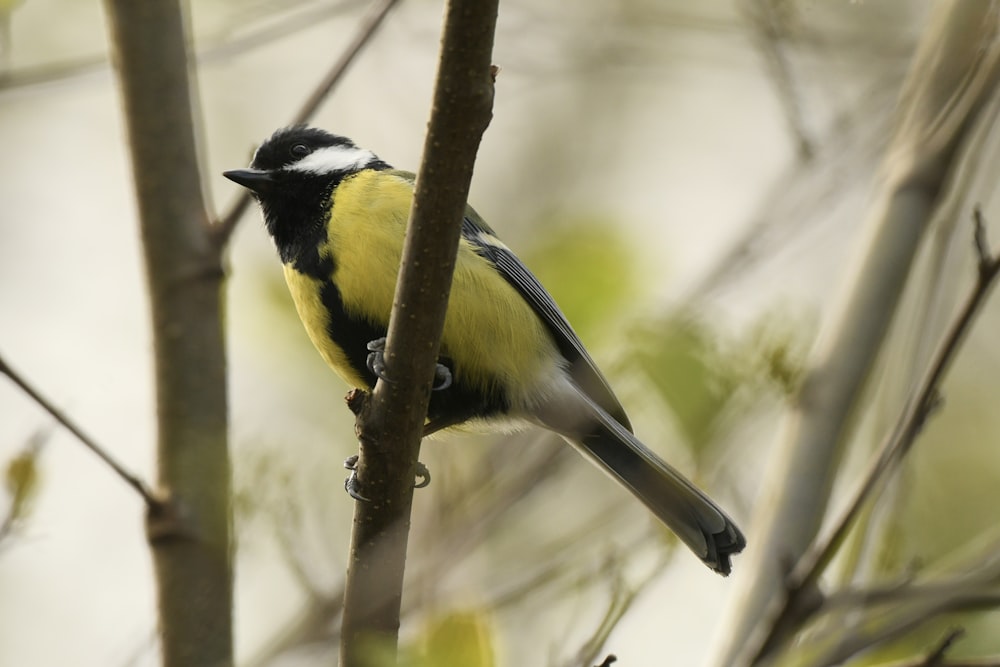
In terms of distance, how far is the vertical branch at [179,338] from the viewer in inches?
95.3

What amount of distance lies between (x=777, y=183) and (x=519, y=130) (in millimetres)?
4267

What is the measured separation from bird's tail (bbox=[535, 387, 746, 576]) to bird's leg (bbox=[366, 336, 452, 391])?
44 centimetres

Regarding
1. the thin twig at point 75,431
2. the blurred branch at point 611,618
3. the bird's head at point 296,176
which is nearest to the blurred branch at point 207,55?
the bird's head at point 296,176

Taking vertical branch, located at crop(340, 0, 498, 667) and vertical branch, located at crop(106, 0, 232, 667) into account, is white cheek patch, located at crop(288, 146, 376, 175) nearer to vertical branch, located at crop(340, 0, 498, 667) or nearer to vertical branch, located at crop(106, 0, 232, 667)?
vertical branch, located at crop(106, 0, 232, 667)

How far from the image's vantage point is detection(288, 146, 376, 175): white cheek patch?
3145 mm

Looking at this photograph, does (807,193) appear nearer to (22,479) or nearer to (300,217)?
(300,217)

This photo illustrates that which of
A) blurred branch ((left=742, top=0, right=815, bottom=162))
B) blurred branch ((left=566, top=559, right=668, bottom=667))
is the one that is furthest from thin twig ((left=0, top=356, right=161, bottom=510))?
blurred branch ((left=742, top=0, right=815, bottom=162))

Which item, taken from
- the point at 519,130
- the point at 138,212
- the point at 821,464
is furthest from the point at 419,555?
the point at 519,130

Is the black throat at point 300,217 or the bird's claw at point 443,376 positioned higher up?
the black throat at point 300,217

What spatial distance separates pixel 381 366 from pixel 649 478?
1190 millimetres

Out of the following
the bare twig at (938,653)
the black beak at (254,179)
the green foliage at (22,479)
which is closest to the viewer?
the bare twig at (938,653)

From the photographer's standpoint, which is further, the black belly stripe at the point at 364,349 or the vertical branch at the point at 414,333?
the black belly stripe at the point at 364,349

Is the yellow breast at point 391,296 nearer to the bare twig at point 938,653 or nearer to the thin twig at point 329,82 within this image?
the thin twig at point 329,82

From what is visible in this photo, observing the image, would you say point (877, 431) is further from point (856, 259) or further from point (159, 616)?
point (159, 616)
